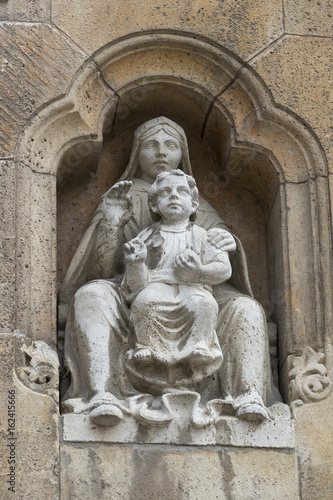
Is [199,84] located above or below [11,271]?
above

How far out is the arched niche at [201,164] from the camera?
8.98 metres

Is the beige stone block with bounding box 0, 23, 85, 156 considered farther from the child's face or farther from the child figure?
the child figure

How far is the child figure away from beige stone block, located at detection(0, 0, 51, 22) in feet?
4.86

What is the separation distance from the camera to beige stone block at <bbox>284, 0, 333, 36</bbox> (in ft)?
31.4

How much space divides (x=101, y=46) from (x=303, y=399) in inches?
99.4

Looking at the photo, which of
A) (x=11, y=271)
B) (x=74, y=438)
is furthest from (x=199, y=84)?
(x=74, y=438)

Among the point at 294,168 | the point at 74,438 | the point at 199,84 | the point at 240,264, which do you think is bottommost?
the point at 74,438

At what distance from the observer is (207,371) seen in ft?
27.8

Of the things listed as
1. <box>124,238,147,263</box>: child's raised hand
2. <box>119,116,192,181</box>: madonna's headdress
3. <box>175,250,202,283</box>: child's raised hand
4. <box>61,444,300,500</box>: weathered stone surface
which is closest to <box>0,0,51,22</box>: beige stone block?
<box>119,116,192,181</box>: madonna's headdress

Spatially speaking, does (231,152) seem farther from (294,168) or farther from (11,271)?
(11,271)

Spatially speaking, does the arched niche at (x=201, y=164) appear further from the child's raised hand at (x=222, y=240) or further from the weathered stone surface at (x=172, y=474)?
the weathered stone surface at (x=172, y=474)

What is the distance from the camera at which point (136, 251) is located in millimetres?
8539

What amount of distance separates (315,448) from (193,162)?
2.30m

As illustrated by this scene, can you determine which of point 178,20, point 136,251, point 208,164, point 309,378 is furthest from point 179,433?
point 178,20
